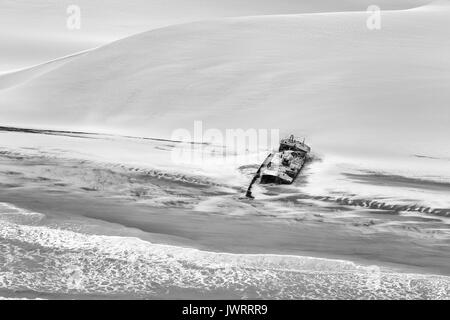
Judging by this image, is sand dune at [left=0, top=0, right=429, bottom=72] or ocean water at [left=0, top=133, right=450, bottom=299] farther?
sand dune at [left=0, top=0, right=429, bottom=72]

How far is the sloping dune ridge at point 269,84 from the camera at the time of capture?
14.5 m

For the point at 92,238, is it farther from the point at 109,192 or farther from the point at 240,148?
the point at 240,148

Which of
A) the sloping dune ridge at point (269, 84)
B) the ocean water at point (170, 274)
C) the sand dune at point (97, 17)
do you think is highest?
the sand dune at point (97, 17)

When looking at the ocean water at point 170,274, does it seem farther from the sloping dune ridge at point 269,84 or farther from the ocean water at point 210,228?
the sloping dune ridge at point 269,84

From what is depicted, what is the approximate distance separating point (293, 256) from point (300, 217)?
6.29 feet

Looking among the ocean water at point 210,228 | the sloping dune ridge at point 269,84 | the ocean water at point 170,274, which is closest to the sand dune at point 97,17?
the sloping dune ridge at point 269,84

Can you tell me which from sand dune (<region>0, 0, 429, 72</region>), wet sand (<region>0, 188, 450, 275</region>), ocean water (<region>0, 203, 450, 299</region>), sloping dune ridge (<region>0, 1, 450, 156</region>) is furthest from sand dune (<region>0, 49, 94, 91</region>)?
ocean water (<region>0, 203, 450, 299</region>)

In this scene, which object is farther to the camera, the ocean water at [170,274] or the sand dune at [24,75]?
the sand dune at [24,75]

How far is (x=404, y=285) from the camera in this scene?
24.6 ft

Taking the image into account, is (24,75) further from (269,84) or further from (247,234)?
(247,234)

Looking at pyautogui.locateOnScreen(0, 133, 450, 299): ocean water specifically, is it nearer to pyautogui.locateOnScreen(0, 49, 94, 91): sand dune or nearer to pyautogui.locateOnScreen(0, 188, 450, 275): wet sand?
pyautogui.locateOnScreen(0, 188, 450, 275): wet sand

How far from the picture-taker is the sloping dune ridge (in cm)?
1455
